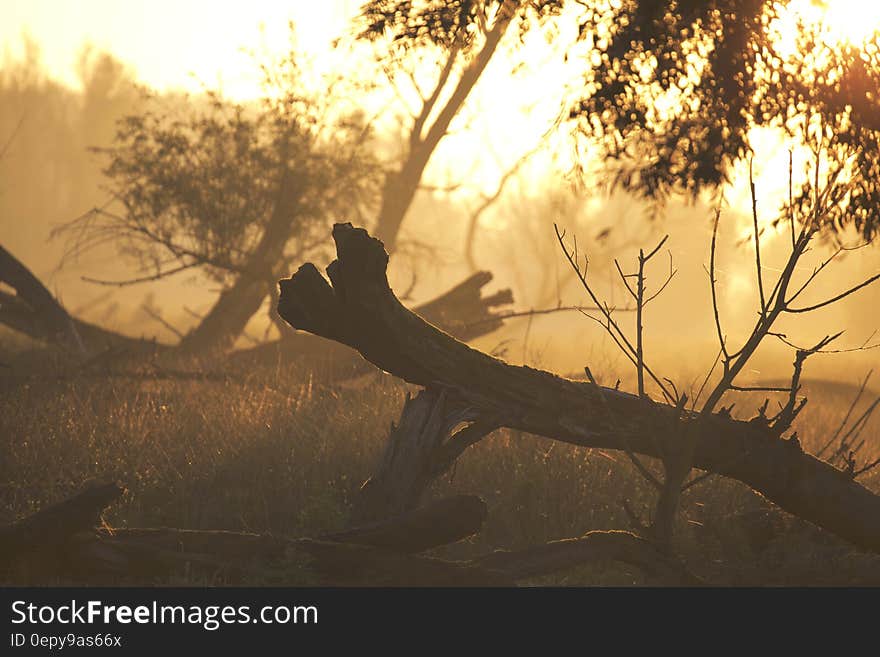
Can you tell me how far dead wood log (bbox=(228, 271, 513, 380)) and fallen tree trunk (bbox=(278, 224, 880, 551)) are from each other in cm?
867

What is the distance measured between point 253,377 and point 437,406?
773 cm

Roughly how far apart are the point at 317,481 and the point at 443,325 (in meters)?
7.25

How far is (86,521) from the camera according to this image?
20.9ft

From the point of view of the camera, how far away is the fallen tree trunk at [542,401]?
7340 millimetres

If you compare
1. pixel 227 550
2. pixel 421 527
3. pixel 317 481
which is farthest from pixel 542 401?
pixel 317 481

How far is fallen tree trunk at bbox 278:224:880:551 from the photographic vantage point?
734 centimetres

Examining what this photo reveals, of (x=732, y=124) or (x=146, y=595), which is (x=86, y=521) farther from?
(x=732, y=124)

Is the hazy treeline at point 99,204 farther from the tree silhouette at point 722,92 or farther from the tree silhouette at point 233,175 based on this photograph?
the tree silhouette at point 722,92

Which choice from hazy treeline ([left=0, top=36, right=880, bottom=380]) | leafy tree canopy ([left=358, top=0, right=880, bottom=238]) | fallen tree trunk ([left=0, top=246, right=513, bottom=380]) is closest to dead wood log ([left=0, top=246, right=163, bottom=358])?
fallen tree trunk ([left=0, top=246, right=513, bottom=380])

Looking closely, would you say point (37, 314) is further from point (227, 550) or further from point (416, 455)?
point (227, 550)

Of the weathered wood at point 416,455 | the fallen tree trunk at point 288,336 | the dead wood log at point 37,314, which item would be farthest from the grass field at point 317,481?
the dead wood log at point 37,314

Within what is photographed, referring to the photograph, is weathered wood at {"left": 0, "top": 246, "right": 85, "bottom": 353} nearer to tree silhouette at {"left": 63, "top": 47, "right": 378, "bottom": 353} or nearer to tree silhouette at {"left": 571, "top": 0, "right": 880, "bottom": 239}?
tree silhouette at {"left": 63, "top": 47, "right": 378, "bottom": 353}

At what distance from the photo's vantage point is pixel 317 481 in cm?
954

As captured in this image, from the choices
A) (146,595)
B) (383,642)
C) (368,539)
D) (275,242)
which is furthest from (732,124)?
(275,242)
